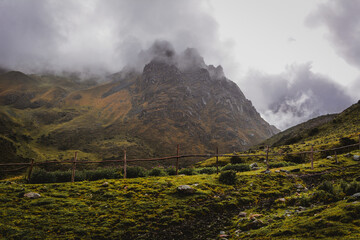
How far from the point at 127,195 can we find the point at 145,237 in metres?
3.50

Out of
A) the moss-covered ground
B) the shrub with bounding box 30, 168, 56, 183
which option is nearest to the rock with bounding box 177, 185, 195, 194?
the moss-covered ground

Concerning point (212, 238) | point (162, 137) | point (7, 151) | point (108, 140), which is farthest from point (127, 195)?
point (162, 137)

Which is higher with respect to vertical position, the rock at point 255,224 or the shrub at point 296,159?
the shrub at point 296,159

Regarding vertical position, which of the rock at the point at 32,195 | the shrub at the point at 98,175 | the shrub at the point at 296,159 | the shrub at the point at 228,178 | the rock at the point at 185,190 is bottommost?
the rock at the point at 185,190

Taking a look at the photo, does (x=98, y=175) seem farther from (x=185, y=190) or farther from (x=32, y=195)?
(x=185, y=190)

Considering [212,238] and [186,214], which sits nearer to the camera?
[212,238]

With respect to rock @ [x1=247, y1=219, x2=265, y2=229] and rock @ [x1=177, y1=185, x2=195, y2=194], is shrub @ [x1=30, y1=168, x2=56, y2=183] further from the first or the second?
rock @ [x1=247, y1=219, x2=265, y2=229]

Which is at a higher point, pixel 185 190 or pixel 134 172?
pixel 134 172

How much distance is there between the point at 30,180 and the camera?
42.5ft

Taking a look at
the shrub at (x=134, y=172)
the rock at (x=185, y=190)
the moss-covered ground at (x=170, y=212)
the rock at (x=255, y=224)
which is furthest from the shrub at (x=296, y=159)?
the rock at (x=255, y=224)

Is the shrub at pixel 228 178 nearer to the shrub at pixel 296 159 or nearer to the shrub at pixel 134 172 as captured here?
the shrub at pixel 134 172

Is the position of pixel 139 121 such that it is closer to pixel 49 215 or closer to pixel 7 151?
pixel 7 151

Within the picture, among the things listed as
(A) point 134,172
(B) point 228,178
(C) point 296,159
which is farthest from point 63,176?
(C) point 296,159

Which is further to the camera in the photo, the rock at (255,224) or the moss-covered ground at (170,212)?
the rock at (255,224)
